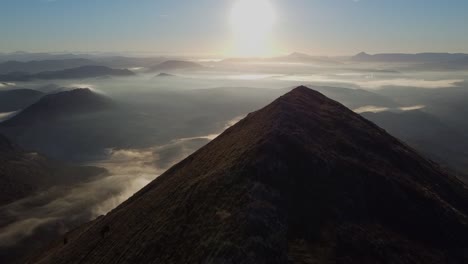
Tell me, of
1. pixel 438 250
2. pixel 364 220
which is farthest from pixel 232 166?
pixel 438 250

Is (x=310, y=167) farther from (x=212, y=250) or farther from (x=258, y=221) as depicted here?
(x=212, y=250)

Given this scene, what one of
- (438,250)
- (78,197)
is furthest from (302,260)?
(78,197)

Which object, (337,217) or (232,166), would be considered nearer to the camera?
(337,217)

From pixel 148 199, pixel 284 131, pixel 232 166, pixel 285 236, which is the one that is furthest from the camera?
pixel 148 199

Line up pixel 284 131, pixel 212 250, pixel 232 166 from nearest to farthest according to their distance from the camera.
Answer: pixel 212 250
pixel 232 166
pixel 284 131

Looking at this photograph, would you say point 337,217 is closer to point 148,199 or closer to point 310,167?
point 310,167

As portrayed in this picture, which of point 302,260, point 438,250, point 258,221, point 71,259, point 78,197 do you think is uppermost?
point 258,221

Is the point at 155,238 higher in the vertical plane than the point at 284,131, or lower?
lower
